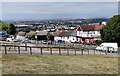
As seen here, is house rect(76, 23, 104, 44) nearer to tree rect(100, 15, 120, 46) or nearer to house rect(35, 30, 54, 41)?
house rect(35, 30, 54, 41)

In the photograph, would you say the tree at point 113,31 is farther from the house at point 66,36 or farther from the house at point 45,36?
the house at point 45,36

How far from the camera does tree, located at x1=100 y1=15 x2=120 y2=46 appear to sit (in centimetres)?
7038

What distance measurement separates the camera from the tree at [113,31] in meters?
70.4

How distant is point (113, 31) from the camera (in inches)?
2795

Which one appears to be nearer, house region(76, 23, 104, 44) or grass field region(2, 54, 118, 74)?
grass field region(2, 54, 118, 74)

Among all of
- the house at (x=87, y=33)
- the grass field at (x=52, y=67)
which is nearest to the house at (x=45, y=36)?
the house at (x=87, y=33)

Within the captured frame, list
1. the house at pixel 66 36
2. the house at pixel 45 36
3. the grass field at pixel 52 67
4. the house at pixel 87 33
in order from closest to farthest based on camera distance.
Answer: the grass field at pixel 52 67, the house at pixel 87 33, the house at pixel 66 36, the house at pixel 45 36

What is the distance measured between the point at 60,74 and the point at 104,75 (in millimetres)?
2286

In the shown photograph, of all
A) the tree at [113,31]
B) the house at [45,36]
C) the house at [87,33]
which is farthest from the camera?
the house at [45,36]

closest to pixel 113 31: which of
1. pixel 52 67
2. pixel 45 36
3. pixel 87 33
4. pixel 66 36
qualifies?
pixel 87 33

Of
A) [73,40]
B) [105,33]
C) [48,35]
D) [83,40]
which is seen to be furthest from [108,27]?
[48,35]

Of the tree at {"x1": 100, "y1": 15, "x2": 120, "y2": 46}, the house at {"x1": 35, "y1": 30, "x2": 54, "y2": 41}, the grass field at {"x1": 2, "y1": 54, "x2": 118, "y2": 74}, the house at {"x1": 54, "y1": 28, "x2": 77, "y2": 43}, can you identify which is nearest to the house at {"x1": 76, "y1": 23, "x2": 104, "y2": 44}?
the house at {"x1": 54, "y1": 28, "x2": 77, "y2": 43}

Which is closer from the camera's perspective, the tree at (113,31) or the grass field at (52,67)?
the grass field at (52,67)

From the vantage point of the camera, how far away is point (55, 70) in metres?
15.8
